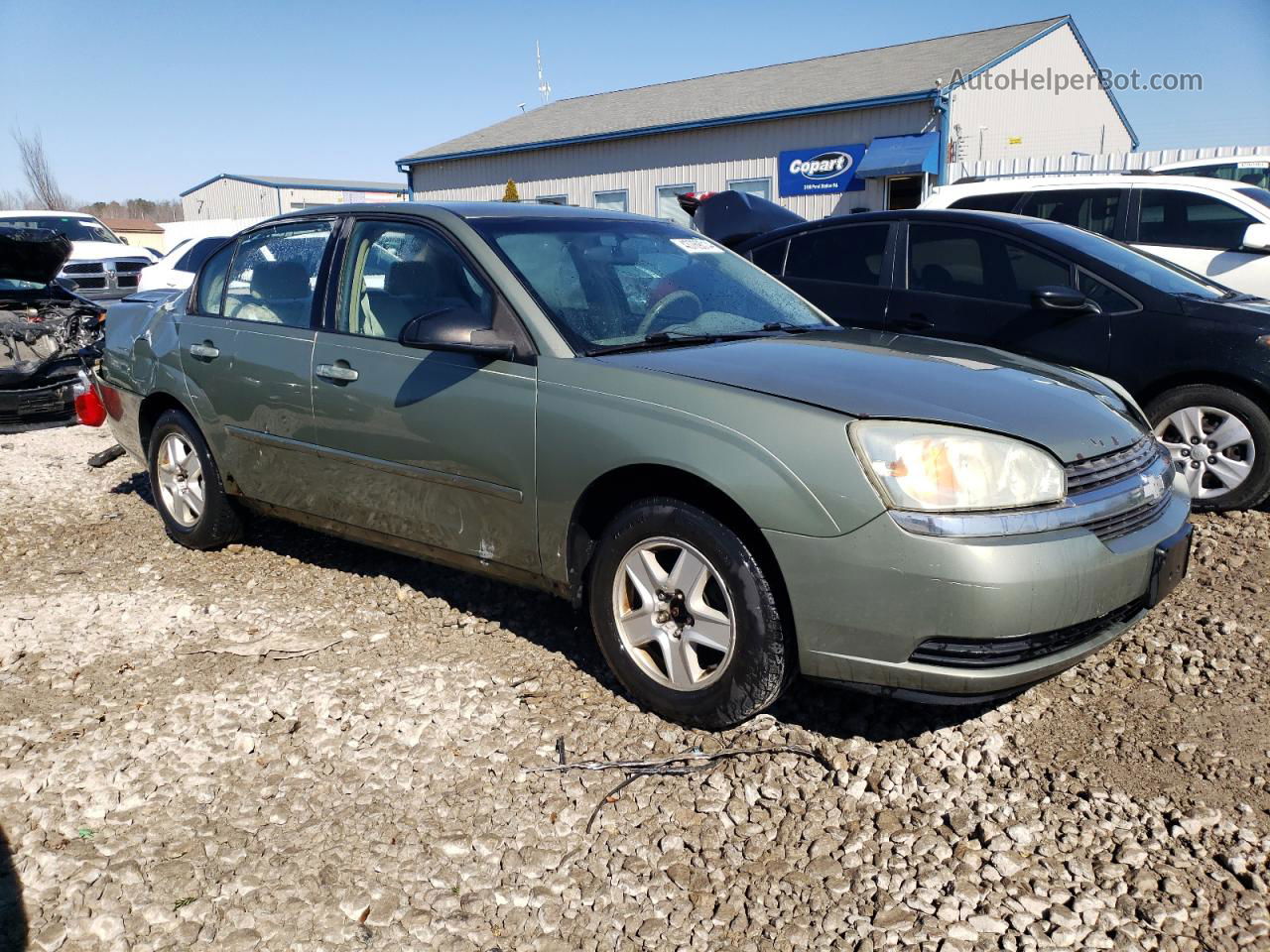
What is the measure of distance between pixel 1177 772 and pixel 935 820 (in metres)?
0.77

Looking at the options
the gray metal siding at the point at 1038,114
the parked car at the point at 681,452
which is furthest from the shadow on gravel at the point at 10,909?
the gray metal siding at the point at 1038,114

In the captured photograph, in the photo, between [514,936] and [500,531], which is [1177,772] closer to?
[514,936]

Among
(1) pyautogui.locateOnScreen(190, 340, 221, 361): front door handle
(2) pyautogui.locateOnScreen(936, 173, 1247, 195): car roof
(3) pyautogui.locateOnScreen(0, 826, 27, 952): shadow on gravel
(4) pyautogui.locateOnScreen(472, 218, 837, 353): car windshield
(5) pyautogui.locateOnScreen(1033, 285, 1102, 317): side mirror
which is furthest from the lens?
(2) pyautogui.locateOnScreen(936, 173, 1247, 195): car roof

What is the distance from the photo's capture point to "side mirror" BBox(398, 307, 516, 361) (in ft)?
11.2

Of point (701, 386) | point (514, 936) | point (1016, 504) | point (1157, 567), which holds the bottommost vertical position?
point (514, 936)

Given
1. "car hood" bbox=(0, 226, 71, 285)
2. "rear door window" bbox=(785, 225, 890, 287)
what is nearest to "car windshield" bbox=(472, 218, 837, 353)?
"rear door window" bbox=(785, 225, 890, 287)

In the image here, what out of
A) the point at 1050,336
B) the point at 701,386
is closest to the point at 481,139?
the point at 1050,336

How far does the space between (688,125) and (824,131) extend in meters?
3.41

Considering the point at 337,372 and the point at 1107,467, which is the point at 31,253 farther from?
the point at 1107,467

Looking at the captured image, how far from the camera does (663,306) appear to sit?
12.7 feet

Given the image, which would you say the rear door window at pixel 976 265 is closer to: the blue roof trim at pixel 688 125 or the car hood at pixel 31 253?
the car hood at pixel 31 253

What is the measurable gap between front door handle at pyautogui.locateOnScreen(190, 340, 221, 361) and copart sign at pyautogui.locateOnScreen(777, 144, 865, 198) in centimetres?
1746

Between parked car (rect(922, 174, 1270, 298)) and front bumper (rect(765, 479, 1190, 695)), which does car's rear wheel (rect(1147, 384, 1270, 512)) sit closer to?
parked car (rect(922, 174, 1270, 298))

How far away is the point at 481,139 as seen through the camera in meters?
29.2
